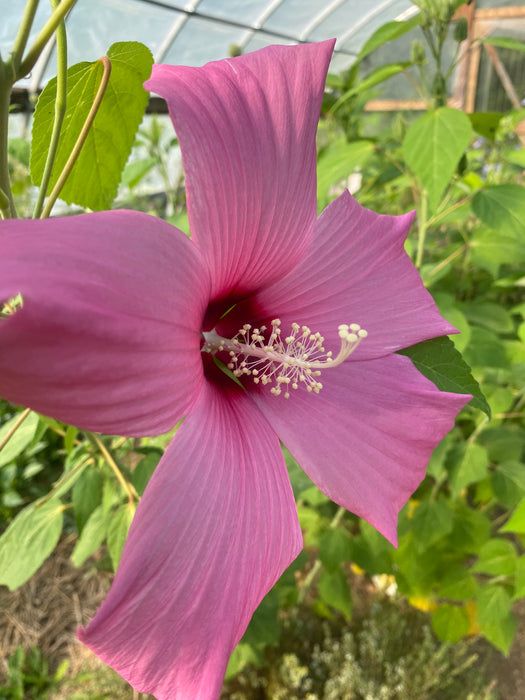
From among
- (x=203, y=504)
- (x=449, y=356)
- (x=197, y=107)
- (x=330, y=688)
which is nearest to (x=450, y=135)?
(x=449, y=356)

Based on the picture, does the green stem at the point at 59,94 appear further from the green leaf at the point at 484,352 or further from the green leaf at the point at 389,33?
the green leaf at the point at 484,352

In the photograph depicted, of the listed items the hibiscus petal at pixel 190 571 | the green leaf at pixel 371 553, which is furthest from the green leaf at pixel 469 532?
the hibiscus petal at pixel 190 571

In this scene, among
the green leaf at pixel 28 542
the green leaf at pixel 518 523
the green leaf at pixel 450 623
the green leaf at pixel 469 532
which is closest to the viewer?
the green leaf at pixel 518 523

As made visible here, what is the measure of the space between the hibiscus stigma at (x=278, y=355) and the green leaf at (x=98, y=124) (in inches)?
7.9

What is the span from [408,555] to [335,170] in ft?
3.55

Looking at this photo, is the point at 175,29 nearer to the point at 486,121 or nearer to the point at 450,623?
the point at 486,121

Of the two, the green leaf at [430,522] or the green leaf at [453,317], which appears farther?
the green leaf at [430,522]

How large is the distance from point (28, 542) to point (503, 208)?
3.44 ft

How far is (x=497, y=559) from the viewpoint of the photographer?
1.30 metres

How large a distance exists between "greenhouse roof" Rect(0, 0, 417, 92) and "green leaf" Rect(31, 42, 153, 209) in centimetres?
325

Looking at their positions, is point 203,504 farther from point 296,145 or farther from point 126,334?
point 296,145

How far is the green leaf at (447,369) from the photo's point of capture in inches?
20.3

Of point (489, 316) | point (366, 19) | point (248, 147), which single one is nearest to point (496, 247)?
point (489, 316)

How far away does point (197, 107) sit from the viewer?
37 centimetres
